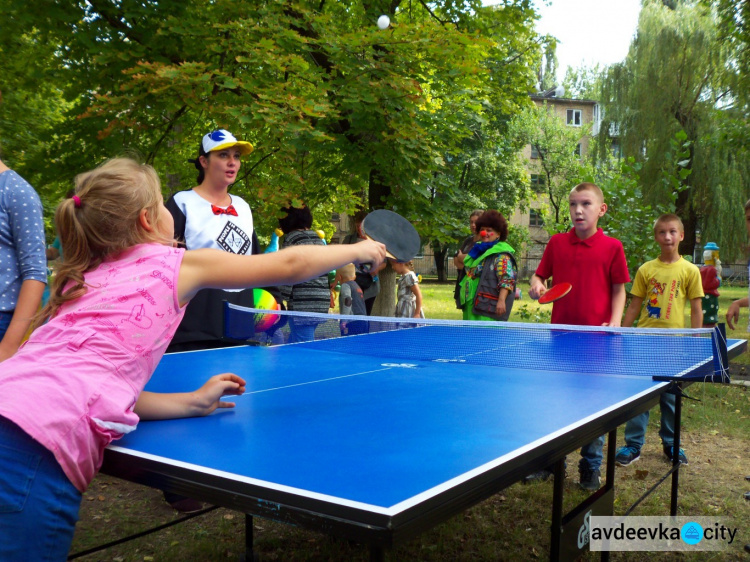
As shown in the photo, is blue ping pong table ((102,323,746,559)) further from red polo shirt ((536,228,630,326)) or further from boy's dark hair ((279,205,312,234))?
boy's dark hair ((279,205,312,234))

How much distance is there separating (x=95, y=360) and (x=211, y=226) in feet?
7.01

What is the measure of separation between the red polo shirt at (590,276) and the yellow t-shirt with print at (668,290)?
2.62ft

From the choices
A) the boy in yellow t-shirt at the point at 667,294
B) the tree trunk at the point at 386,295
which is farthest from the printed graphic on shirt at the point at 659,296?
the tree trunk at the point at 386,295

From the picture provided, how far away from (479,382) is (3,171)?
7.42 feet

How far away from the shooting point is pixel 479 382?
2910mm

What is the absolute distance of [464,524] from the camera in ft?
13.4

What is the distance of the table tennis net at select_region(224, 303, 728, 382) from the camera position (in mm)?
3119

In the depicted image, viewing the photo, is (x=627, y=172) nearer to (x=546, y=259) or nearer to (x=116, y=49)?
(x=546, y=259)

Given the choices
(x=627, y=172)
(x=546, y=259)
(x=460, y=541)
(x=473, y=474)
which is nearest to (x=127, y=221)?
(x=473, y=474)

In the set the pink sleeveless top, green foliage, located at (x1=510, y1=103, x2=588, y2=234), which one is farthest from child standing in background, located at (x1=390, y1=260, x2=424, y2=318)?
green foliage, located at (x1=510, y1=103, x2=588, y2=234)

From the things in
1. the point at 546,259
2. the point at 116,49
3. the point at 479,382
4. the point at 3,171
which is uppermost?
the point at 116,49

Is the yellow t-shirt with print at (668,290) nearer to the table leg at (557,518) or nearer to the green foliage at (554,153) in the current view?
the table leg at (557,518)

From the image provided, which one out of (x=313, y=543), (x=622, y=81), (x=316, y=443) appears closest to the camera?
(x=316, y=443)

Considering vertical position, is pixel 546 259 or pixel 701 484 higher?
pixel 546 259
